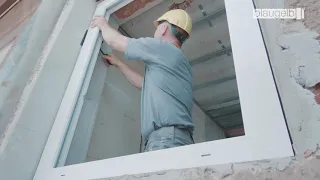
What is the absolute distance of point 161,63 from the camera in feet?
3.78

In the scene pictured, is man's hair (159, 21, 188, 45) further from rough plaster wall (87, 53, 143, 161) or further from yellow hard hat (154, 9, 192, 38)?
rough plaster wall (87, 53, 143, 161)

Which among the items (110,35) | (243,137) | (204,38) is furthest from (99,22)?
(243,137)

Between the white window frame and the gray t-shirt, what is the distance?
28 cm

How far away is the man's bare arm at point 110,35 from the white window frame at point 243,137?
0.56 meters

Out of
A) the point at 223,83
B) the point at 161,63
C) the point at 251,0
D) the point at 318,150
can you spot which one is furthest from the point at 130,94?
the point at 318,150

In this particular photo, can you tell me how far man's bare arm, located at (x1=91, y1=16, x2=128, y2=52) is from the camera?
1.22m

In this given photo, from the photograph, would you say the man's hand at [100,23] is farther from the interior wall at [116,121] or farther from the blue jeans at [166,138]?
the blue jeans at [166,138]

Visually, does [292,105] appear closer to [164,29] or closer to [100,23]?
[164,29]

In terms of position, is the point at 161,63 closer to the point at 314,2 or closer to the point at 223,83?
the point at 314,2

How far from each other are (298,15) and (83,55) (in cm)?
112

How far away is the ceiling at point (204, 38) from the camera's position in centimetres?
166

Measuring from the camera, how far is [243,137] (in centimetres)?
63

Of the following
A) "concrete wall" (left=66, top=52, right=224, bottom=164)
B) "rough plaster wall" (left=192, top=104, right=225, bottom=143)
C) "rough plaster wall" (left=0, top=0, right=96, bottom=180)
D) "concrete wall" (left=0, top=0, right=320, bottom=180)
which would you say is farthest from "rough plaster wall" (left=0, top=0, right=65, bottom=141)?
"rough plaster wall" (left=192, top=104, right=225, bottom=143)

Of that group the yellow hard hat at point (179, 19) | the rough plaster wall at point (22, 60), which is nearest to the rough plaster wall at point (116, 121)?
the rough plaster wall at point (22, 60)
